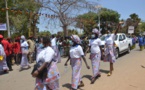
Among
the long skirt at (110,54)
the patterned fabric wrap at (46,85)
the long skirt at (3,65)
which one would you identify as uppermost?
the long skirt at (110,54)

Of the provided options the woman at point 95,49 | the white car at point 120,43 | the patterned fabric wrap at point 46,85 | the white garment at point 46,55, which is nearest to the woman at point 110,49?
the woman at point 95,49

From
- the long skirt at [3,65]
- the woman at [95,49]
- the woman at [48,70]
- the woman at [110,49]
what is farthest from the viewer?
the long skirt at [3,65]

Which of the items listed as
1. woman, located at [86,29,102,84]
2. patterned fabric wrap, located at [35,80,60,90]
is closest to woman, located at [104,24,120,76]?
woman, located at [86,29,102,84]

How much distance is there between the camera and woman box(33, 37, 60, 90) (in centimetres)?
423

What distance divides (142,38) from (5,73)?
13.0 meters

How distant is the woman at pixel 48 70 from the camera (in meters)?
4.23

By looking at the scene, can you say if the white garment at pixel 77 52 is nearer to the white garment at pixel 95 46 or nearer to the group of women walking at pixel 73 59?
the group of women walking at pixel 73 59

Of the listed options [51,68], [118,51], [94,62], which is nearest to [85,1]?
[118,51]

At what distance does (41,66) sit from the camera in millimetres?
4184

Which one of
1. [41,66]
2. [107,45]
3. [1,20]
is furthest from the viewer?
[1,20]

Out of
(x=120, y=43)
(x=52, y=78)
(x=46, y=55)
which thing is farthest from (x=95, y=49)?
(x=120, y=43)

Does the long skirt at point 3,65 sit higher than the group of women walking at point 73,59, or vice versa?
the group of women walking at point 73,59

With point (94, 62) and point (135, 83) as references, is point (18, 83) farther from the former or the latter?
point (135, 83)

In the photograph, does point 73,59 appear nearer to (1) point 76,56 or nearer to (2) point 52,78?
(1) point 76,56
